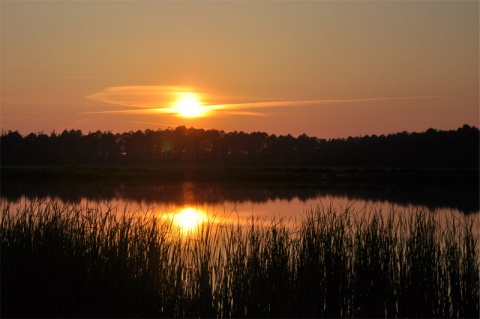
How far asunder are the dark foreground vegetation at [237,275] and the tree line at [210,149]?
183 ft

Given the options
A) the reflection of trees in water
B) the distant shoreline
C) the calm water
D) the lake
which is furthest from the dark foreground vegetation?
the distant shoreline

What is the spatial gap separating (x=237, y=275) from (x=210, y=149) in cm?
7425

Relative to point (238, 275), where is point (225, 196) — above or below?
above

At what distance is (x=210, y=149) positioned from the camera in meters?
81.1

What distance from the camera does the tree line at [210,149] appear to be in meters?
65.8

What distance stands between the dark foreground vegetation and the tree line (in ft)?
183

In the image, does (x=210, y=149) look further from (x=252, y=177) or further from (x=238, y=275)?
(x=238, y=275)

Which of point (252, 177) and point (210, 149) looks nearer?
point (252, 177)

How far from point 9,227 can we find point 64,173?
3565 centimetres

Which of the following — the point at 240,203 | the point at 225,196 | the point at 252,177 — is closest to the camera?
the point at 240,203

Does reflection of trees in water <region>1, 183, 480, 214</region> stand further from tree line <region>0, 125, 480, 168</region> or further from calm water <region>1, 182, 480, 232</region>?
tree line <region>0, 125, 480, 168</region>

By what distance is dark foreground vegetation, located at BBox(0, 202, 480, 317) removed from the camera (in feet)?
22.3

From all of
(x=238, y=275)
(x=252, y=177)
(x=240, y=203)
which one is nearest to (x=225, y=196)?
(x=240, y=203)

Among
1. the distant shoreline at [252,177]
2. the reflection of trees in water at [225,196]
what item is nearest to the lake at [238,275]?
the reflection of trees in water at [225,196]
